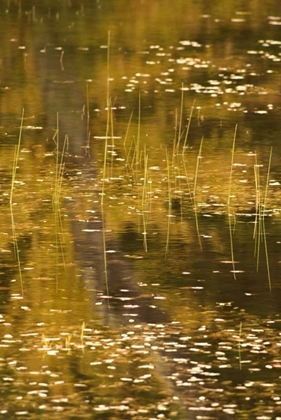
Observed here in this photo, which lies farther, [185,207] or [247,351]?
[185,207]

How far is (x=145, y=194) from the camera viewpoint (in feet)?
30.1

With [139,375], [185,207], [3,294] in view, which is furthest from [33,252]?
[139,375]

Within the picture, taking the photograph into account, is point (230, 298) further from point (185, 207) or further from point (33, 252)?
point (185, 207)

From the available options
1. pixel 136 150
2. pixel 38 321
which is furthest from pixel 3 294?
pixel 136 150

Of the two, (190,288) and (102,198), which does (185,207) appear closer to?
(102,198)

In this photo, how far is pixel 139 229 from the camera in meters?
8.34

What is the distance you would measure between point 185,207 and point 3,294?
2.08 meters

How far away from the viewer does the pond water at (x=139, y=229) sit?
588cm

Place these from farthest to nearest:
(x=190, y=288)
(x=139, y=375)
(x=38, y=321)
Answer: (x=190, y=288), (x=38, y=321), (x=139, y=375)

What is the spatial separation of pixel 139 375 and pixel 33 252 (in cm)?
200

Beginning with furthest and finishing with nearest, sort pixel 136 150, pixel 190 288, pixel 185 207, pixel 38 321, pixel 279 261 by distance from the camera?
pixel 136 150, pixel 185 207, pixel 279 261, pixel 190 288, pixel 38 321

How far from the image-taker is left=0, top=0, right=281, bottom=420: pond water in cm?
588

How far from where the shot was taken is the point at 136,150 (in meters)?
10.2

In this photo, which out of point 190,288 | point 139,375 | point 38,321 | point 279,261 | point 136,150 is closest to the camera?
point 139,375
